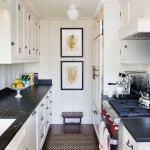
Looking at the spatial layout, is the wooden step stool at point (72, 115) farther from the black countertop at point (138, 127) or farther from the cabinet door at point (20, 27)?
the black countertop at point (138, 127)

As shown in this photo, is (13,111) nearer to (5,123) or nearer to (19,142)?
(5,123)

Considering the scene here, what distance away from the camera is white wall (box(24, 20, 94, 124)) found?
478 centimetres

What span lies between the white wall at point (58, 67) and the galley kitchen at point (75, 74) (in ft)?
0.07

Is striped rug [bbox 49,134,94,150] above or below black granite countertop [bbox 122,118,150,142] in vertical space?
below

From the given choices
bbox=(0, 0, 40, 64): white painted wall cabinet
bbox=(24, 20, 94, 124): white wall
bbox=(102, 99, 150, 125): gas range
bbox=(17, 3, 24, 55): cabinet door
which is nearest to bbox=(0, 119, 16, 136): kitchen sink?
bbox=(0, 0, 40, 64): white painted wall cabinet

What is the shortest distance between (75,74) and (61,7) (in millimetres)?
1496

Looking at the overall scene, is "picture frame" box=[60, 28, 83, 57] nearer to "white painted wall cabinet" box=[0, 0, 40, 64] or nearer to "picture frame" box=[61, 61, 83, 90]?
"picture frame" box=[61, 61, 83, 90]

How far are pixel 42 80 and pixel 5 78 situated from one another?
1.39m

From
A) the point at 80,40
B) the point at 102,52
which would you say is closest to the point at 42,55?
the point at 80,40

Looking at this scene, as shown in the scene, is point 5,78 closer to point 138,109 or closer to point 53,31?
point 53,31

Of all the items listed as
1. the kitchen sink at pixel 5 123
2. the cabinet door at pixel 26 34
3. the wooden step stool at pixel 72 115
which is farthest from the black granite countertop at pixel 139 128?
the wooden step stool at pixel 72 115

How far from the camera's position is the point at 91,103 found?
4902 mm

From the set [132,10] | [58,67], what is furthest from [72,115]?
[132,10]

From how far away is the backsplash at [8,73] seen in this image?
3.36m
